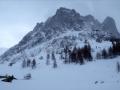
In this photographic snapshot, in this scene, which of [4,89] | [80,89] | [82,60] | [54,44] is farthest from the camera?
[54,44]

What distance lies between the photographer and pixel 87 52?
110 m

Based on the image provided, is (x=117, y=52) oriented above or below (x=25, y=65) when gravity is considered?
above

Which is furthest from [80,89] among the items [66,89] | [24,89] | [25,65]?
[25,65]

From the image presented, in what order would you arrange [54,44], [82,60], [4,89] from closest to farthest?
[4,89] < [82,60] < [54,44]

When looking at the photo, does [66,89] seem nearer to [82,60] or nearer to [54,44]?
[82,60]

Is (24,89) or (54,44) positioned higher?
(54,44)

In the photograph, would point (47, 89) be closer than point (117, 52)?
Yes

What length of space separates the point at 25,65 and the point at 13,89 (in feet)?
320

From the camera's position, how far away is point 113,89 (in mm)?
31172

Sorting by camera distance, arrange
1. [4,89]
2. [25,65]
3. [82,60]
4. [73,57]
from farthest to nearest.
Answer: [25,65] < [73,57] < [82,60] < [4,89]

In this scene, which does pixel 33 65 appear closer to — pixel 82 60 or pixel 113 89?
pixel 82 60

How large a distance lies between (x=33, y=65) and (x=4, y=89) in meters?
84.5

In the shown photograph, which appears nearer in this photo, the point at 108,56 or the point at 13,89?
the point at 13,89

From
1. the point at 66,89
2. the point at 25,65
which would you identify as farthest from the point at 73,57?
the point at 66,89
